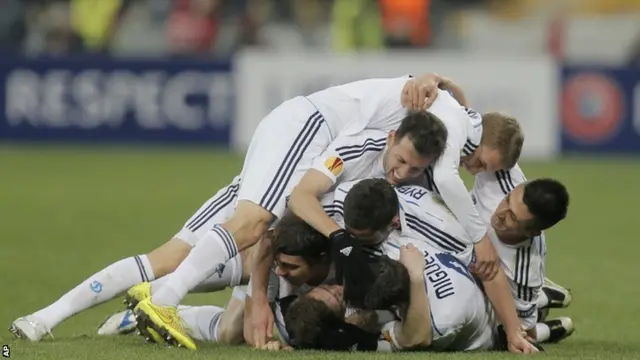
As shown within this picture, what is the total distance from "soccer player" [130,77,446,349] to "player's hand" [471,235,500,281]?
20.1 inches

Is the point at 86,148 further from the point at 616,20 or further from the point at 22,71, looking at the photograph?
the point at 616,20

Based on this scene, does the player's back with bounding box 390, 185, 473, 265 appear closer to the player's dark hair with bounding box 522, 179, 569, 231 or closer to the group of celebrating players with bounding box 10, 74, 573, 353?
the group of celebrating players with bounding box 10, 74, 573, 353

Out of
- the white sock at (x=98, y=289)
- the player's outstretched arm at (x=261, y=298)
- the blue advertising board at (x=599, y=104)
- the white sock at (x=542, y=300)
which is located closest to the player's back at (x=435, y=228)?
the player's outstretched arm at (x=261, y=298)

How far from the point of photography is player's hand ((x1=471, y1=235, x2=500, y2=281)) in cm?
728

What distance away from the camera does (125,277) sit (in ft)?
25.5

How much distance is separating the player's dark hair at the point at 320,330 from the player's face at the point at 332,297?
0.02m

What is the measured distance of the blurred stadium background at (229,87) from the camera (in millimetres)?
15633

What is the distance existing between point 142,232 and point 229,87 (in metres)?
8.86

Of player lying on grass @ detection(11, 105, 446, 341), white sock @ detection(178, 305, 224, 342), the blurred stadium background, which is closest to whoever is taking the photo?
player lying on grass @ detection(11, 105, 446, 341)

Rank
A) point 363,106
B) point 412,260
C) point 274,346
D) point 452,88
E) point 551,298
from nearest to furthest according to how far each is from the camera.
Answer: point 412,260, point 274,346, point 363,106, point 551,298, point 452,88

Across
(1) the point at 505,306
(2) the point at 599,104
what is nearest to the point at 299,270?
(1) the point at 505,306

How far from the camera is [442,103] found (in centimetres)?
779

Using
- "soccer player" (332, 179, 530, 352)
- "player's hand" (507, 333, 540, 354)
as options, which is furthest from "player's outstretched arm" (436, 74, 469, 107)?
"player's hand" (507, 333, 540, 354)

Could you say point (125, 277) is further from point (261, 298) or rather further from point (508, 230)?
point (508, 230)
